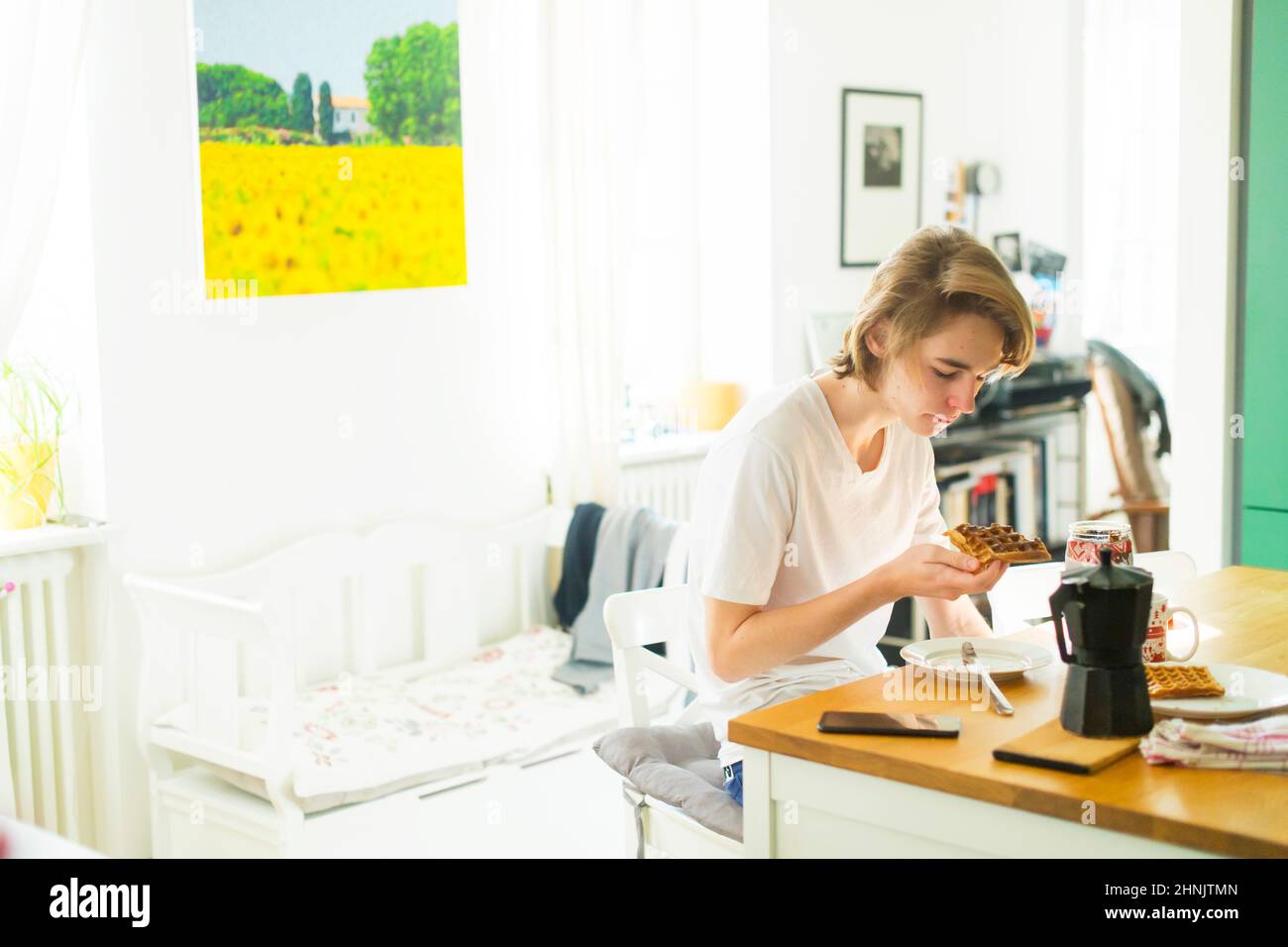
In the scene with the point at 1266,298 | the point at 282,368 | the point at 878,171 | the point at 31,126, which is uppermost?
the point at 878,171

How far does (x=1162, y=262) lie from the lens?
5.74 m

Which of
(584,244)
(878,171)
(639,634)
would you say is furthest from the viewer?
(878,171)

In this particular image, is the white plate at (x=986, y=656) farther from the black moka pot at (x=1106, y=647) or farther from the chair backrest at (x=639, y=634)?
the chair backrest at (x=639, y=634)

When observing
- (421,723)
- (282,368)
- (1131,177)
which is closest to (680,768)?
(421,723)

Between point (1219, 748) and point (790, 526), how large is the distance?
0.67 meters

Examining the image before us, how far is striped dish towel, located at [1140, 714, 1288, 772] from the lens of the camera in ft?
4.81

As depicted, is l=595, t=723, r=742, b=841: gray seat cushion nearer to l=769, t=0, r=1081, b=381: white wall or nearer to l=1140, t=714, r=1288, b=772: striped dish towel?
l=1140, t=714, r=1288, b=772: striped dish towel

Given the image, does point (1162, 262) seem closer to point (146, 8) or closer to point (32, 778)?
point (146, 8)

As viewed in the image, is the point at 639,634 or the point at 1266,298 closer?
the point at 639,634

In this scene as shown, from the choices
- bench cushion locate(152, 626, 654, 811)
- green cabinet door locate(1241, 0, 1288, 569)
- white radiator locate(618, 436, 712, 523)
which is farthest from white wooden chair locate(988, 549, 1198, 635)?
white radiator locate(618, 436, 712, 523)

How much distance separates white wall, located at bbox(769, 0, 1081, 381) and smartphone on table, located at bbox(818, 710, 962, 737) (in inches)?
124

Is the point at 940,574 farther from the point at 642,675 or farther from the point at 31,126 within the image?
the point at 31,126

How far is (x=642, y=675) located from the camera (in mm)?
2365

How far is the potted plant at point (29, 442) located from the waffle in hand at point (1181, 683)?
2.33m
